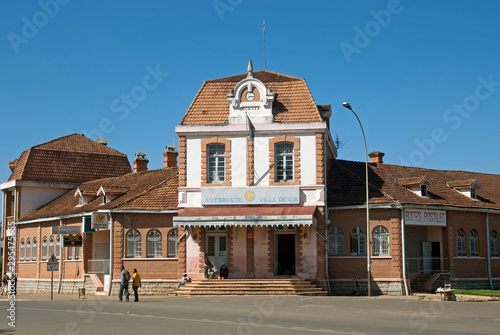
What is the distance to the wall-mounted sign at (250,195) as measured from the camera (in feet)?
118

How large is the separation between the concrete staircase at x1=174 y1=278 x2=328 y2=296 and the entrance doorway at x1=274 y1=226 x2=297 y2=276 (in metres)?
1.77

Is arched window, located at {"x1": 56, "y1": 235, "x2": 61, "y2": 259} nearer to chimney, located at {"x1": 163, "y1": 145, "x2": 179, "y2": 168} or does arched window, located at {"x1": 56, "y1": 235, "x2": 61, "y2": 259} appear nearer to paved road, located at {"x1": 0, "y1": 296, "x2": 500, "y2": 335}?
chimney, located at {"x1": 163, "y1": 145, "x2": 179, "y2": 168}

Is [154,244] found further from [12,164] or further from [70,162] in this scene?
[12,164]

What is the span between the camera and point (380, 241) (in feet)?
121

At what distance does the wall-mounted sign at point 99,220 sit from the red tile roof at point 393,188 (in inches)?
470

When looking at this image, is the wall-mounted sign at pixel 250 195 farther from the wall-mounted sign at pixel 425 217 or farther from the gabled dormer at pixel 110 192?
the gabled dormer at pixel 110 192

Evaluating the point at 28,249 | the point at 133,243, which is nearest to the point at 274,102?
the point at 133,243

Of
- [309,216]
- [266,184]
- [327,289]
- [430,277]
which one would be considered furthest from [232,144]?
[430,277]

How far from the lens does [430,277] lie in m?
38.2

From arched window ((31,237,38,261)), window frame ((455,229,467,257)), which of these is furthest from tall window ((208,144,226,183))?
arched window ((31,237,38,261))

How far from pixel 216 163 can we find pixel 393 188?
973 cm

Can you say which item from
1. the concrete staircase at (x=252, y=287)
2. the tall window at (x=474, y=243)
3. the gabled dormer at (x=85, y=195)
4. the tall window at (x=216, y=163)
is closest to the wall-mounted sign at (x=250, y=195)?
the tall window at (x=216, y=163)

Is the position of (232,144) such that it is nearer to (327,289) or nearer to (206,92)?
(206,92)

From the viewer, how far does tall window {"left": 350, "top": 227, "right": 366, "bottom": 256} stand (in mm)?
37156
